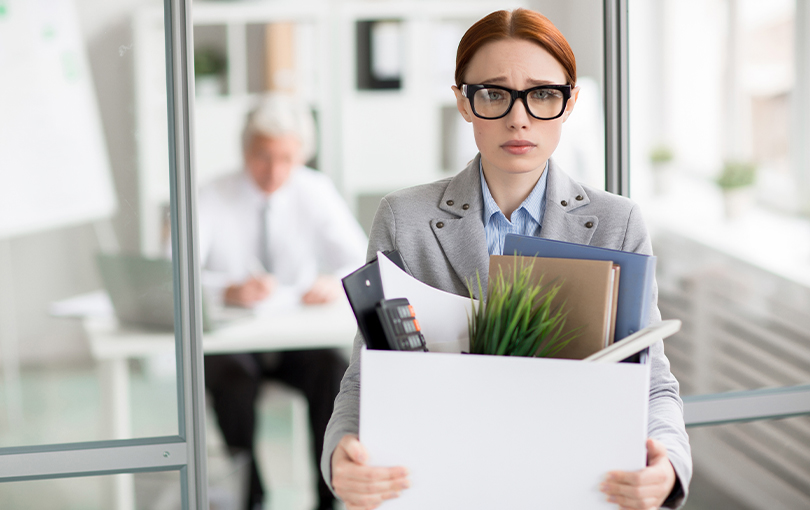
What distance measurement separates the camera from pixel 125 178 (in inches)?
52.8

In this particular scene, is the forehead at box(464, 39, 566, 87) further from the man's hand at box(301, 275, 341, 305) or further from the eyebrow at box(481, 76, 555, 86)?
the man's hand at box(301, 275, 341, 305)

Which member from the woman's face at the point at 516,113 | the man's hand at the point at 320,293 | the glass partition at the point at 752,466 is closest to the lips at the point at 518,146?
the woman's face at the point at 516,113

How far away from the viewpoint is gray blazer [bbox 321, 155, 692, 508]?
955mm

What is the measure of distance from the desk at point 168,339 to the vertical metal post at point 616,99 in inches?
33.6

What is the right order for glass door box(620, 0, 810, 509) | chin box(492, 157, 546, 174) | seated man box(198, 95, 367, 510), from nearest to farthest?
chin box(492, 157, 546, 174)
glass door box(620, 0, 810, 509)
seated man box(198, 95, 367, 510)

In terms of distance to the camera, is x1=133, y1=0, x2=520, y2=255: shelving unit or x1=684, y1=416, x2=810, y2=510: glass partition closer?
x1=684, y1=416, x2=810, y2=510: glass partition

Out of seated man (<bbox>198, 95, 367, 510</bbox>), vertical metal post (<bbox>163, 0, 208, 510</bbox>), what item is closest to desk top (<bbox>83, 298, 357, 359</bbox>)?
seated man (<bbox>198, 95, 367, 510</bbox>)

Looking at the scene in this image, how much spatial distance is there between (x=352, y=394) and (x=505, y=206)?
32 centimetres

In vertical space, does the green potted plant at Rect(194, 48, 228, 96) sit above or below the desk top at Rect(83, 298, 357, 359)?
above

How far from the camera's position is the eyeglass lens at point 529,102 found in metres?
0.91

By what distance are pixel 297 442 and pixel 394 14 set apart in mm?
2137

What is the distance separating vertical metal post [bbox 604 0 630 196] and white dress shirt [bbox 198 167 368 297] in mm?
1715

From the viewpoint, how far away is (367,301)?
2.60 ft

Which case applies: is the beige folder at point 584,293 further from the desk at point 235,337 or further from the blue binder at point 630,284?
the desk at point 235,337
